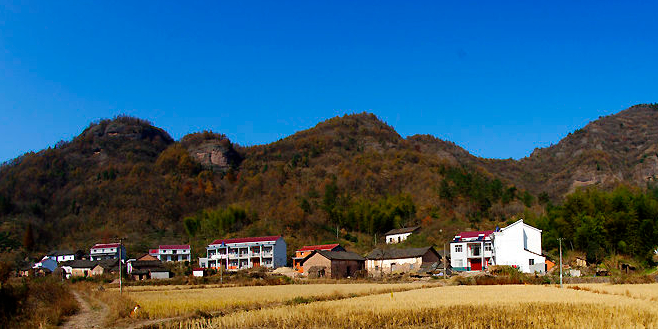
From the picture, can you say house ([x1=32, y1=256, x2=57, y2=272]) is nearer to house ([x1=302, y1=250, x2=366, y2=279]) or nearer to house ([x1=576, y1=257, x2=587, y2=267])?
house ([x1=302, y1=250, x2=366, y2=279])

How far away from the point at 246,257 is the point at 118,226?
3390 centimetres


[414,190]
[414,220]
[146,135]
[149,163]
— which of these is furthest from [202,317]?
[146,135]

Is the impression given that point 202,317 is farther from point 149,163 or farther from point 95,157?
point 95,157

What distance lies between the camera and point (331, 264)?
53.2m

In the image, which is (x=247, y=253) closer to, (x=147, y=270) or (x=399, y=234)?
(x=147, y=270)

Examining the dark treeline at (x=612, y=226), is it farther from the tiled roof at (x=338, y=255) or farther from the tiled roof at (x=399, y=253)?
the tiled roof at (x=338, y=255)

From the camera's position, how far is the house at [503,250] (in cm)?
5059

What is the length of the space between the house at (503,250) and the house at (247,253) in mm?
22797

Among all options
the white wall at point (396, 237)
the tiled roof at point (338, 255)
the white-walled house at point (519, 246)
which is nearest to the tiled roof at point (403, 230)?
the white wall at point (396, 237)

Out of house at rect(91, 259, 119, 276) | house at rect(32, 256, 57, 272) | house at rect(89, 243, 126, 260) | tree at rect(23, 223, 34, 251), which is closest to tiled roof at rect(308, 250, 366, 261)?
house at rect(91, 259, 119, 276)

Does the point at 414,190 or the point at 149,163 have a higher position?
the point at 149,163

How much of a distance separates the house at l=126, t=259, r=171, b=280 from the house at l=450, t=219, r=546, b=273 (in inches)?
1275

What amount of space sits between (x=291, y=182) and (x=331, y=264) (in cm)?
5640

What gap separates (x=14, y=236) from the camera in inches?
3231
